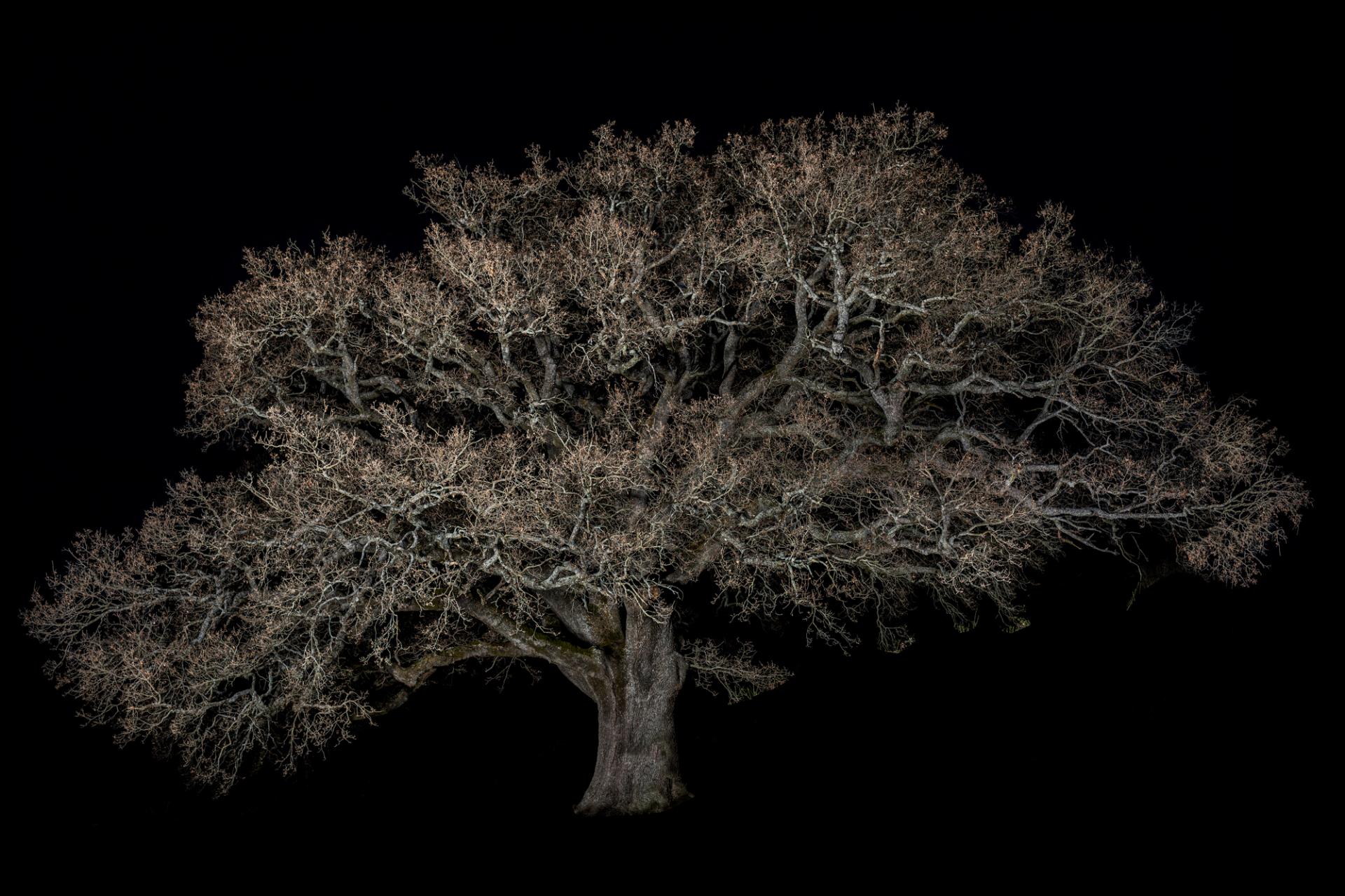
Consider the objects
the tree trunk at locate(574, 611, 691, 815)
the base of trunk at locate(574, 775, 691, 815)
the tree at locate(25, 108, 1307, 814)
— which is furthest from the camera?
the tree trunk at locate(574, 611, 691, 815)

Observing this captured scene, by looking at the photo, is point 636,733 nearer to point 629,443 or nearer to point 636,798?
point 636,798

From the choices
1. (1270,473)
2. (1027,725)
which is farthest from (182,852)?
(1270,473)

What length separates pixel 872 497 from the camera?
16.3 metres

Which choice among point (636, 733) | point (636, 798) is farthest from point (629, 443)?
point (636, 798)

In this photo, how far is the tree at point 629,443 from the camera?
14195 millimetres

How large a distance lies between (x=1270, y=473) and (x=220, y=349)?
19828 mm

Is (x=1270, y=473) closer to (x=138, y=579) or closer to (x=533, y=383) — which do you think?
(x=533, y=383)

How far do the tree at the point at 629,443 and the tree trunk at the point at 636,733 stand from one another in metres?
0.06

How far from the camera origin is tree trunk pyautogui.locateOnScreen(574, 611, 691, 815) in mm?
16453

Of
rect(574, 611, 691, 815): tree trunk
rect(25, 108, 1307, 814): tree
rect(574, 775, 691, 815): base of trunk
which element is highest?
rect(25, 108, 1307, 814): tree

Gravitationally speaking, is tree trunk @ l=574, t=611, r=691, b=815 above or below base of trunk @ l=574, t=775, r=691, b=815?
above

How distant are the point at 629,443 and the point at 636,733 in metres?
5.67

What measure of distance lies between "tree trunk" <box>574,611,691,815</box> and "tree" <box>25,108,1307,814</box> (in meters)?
0.06

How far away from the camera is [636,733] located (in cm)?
1664
